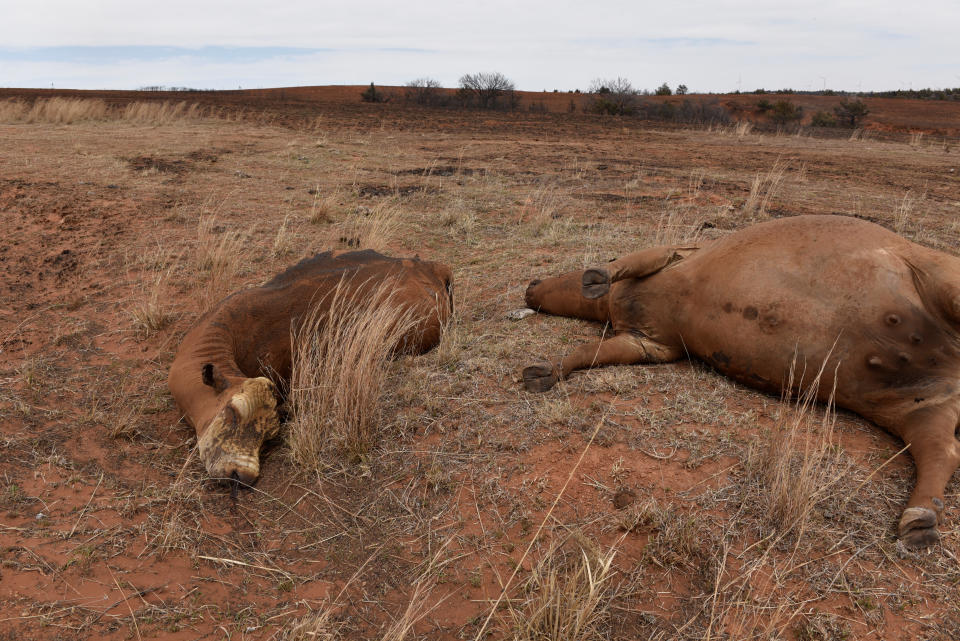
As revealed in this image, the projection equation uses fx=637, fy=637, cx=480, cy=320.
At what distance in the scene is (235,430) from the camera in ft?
10.2

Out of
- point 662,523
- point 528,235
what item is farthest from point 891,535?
point 528,235

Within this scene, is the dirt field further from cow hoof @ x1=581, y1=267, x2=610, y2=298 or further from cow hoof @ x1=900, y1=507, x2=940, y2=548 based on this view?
cow hoof @ x1=581, y1=267, x2=610, y2=298

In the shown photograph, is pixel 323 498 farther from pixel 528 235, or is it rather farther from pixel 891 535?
pixel 528 235

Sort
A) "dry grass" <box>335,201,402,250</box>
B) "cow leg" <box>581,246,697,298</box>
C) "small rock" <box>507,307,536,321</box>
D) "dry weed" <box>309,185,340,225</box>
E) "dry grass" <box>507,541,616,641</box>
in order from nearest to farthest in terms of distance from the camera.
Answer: "dry grass" <box>507,541,616,641</box>, "cow leg" <box>581,246,697,298</box>, "small rock" <box>507,307,536,321</box>, "dry grass" <box>335,201,402,250</box>, "dry weed" <box>309,185,340,225</box>

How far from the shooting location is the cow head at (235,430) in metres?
3.06

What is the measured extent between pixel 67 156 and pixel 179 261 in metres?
7.05

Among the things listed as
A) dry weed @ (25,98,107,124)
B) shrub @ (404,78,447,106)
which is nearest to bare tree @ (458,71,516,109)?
shrub @ (404,78,447,106)

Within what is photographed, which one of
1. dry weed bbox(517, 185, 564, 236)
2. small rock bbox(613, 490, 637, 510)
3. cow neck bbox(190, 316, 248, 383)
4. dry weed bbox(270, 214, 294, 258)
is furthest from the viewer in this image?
dry weed bbox(517, 185, 564, 236)

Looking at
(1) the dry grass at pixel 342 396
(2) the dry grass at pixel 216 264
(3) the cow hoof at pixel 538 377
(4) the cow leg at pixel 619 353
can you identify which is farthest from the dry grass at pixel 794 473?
(2) the dry grass at pixel 216 264

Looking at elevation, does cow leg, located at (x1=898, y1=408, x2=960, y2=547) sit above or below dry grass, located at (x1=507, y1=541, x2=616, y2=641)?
above

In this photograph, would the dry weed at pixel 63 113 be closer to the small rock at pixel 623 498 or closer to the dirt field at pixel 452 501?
the dirt field at pixel 452 501

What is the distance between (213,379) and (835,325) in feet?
10.3

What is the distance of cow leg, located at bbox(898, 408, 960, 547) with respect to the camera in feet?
8.27

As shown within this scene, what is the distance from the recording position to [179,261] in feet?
21.8
